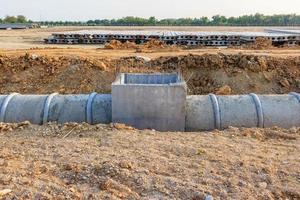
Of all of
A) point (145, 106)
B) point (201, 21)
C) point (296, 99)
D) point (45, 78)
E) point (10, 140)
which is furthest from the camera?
point (201, 21)

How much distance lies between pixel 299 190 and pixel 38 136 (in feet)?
14.3

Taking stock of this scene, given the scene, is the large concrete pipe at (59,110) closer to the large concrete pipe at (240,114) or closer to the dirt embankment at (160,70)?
the large concrete pipe at (240,114)

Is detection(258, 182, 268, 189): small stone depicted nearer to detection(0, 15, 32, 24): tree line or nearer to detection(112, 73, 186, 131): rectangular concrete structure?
detection(112, 73, 186, 131): rectangular concrete structure

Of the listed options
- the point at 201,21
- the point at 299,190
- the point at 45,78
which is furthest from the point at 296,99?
the point at 201,21

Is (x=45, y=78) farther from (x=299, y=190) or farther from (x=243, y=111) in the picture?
(x=299, y=190)

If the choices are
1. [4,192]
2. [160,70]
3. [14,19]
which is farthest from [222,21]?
[4,192]

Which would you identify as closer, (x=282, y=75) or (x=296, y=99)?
(x=296, y=99)

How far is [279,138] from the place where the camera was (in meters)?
7.86

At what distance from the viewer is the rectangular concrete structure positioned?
27.7 ft

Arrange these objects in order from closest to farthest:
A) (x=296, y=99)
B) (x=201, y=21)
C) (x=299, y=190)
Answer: (x=299, y=190), (x=296, y=99), (x=201, y=21)

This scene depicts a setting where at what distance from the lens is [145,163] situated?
20.4 feet

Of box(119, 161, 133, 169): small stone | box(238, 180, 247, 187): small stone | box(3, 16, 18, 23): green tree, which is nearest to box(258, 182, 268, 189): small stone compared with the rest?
box(238, 180, 247, 187): small stone

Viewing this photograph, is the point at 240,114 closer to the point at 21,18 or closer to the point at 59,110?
the point at 59,110

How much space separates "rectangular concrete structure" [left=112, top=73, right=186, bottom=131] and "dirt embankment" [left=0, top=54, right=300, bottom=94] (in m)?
5.21
